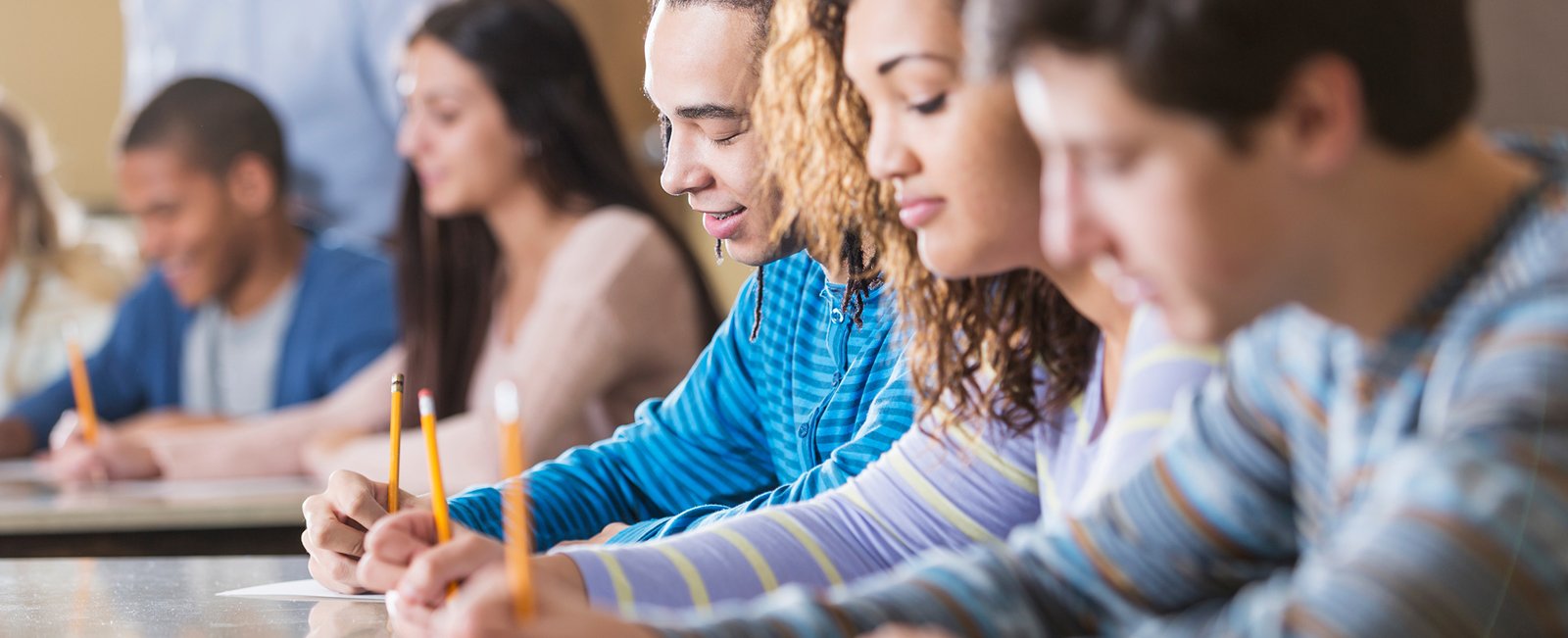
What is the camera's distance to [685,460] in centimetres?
120

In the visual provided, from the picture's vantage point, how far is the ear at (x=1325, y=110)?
0.50 metres

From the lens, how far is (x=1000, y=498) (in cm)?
85

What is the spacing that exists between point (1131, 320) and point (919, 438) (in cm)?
15

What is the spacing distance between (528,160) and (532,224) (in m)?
0.08

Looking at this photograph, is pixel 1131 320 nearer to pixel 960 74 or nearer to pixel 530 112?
pixel 960 74

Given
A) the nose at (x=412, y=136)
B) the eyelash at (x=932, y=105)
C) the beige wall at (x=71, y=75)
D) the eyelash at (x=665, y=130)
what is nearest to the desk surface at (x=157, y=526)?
the nose at (x=412, y=136)

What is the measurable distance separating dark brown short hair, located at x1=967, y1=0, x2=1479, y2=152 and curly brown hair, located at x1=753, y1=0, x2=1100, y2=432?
1.03ft

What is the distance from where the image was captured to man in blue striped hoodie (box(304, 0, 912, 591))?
3.34 ft

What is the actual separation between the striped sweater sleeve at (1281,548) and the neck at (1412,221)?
0.04 metres

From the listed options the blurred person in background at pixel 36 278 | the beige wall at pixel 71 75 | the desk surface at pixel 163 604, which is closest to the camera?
the desk surface at pixel 163 604

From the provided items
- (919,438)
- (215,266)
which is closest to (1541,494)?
(919,438)

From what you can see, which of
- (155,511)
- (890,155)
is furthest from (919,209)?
(155,511)

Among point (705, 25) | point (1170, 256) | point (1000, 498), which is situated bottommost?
point (1000, 498)

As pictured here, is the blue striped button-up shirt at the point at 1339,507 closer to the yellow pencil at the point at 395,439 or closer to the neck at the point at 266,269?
the yellow pencil at the point at 395,439
